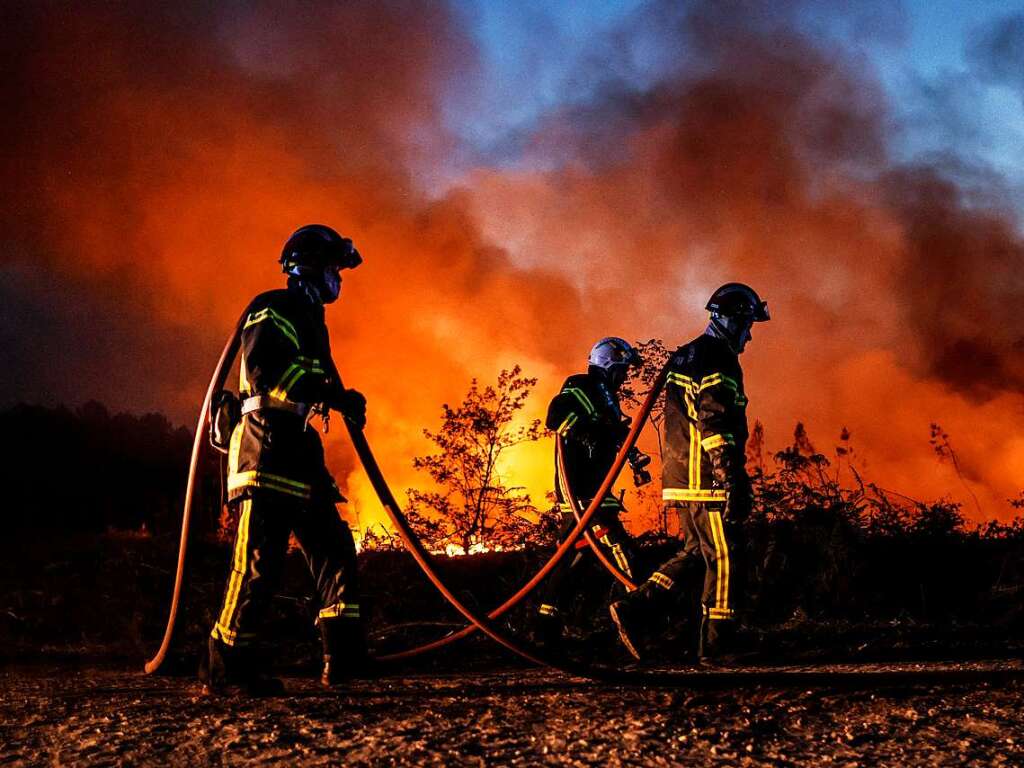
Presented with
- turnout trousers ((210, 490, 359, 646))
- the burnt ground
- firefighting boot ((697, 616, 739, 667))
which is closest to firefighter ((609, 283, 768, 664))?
firefighting boot ((697, 616, 739, 667))

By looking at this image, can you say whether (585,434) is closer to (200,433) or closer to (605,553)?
(605,553)

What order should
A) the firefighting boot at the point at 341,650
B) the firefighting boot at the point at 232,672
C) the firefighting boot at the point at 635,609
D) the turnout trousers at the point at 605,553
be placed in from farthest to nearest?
the turnout trousers at the point at 605,553
the firefighting boot at the point at 635,609
the firefighting boot at the point at 341,650
the firefighting boot at the point at 232,672

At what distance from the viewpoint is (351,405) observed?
4441 millimetres

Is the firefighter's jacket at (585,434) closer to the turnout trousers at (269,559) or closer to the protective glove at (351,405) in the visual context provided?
the protective glove at (351,405)

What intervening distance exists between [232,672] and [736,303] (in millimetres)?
3376

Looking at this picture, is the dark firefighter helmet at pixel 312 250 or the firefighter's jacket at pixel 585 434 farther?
the firefighter's jacket at pixel 585 434

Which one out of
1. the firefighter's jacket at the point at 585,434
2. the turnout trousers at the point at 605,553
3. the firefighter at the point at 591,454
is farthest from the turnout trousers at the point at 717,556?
the firefighter's jacket at the point at 585,434

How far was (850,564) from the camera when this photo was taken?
324 inches

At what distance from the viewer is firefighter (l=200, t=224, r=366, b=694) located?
4.04m

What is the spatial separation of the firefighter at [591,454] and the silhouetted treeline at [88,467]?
936 inches

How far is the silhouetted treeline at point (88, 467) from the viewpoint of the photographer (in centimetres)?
2850

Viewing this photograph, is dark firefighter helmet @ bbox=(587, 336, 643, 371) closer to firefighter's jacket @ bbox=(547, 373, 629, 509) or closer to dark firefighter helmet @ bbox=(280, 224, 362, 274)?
firefighter's jacket @ bbox=(547, 373, 629, 509)

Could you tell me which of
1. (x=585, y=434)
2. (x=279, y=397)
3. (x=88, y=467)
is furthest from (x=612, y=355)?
(x=88, y=467)

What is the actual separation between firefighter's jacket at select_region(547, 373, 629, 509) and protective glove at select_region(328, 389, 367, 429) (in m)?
2.19
